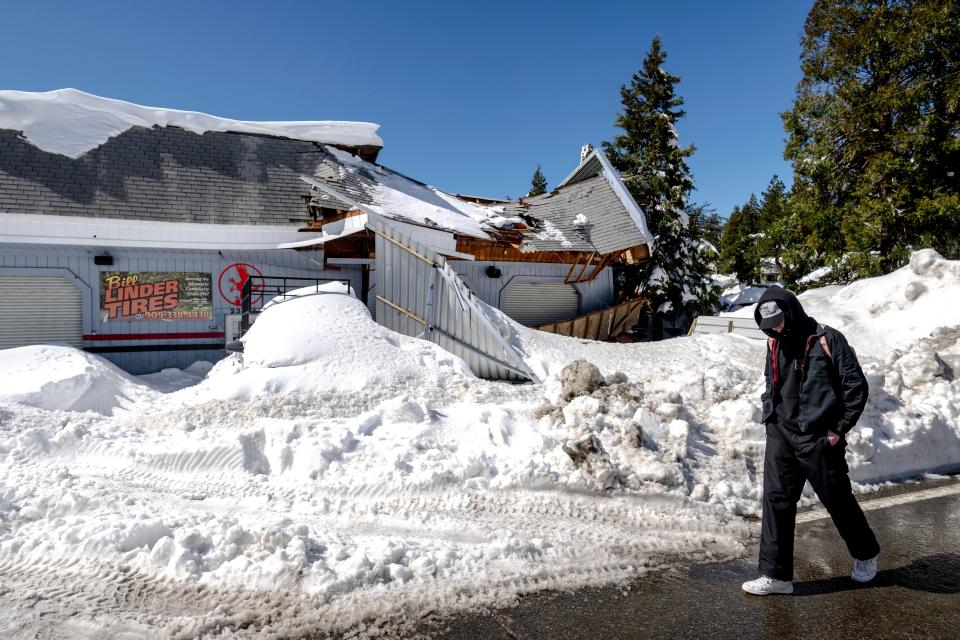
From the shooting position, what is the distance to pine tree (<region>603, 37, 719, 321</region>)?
18.2 m

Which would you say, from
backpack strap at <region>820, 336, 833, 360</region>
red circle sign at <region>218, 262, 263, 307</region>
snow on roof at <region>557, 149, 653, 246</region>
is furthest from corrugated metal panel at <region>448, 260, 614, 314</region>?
backpack strap at <region>820, 336, 833, 360</region>

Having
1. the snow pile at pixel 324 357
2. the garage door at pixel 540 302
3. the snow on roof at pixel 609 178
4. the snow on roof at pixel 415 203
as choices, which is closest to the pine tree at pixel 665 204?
the snow on roof at pixel 609 178

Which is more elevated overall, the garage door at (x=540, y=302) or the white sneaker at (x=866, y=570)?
the garage door at (x=540, y=302)

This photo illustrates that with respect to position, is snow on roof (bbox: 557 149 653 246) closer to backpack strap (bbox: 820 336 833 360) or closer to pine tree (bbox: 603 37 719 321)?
pine tree (bbox: 603 37 719 321)

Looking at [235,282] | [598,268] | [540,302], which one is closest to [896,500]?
[540,302]

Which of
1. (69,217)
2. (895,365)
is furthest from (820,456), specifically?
(69,217)

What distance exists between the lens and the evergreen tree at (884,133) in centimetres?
1509

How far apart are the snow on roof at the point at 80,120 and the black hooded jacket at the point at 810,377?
15.3 m

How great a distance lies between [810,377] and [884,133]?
17.5 m

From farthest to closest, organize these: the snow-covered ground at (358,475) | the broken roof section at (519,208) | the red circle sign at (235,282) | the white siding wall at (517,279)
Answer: the white siding wall at (517,279) < the broken roof section at (519,208) < the red circle sign at (235,282) < the snow-covered ground at (358,475)

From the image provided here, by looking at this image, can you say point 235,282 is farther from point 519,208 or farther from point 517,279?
point 519,208

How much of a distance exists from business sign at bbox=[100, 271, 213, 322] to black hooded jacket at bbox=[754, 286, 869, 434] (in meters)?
11.5

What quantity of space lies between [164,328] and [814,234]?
18.9 meters

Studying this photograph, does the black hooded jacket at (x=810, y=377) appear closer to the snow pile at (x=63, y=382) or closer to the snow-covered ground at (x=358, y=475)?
the snow-covered ground at (x=358, y=475)
